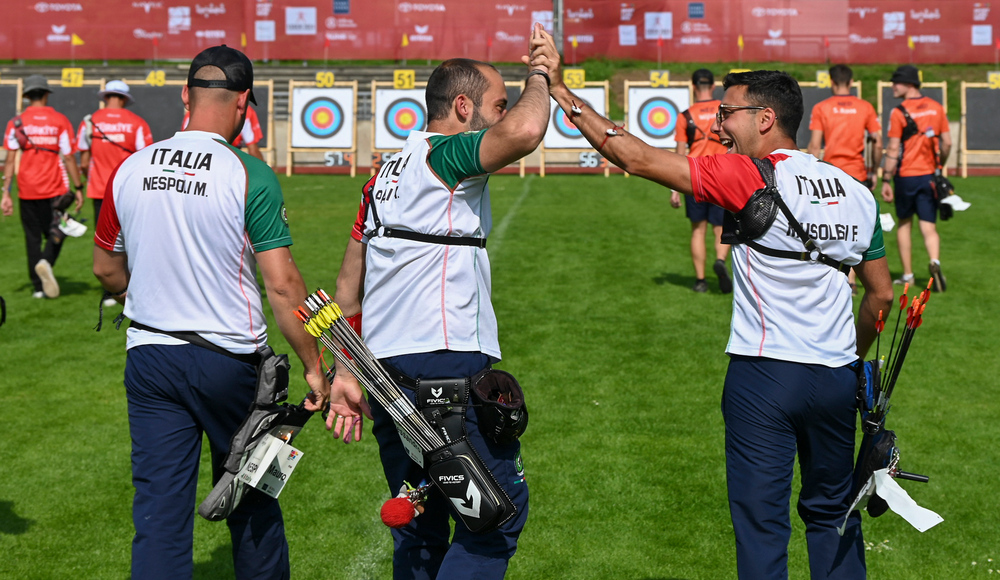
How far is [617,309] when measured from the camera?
8742 millimetres

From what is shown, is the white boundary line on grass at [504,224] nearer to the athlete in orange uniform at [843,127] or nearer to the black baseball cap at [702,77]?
the black baseball cap at [702,77]

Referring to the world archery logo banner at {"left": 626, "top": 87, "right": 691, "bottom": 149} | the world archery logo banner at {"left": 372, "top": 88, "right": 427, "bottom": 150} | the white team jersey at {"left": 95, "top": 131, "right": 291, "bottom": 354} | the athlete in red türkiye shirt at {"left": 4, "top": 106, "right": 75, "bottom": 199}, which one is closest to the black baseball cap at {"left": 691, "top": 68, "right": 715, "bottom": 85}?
the athlete in red türkiye shirt at {"left": 4, "top": 106, "right": 75, "bottom": 199}

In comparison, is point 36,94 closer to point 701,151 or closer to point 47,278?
point 47,278

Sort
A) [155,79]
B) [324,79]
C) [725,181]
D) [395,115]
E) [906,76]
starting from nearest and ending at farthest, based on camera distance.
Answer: [725,181]
[906,76]
[395,115]
[155,79]
[324,79]

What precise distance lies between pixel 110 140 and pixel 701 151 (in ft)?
19.1

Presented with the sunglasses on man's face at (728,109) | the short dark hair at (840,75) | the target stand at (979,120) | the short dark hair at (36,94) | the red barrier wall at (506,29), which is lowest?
the sunglasses on man's face at (728,109)

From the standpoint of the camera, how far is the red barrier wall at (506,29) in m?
26.0

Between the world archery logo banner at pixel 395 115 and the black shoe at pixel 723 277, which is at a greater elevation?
the world archery logo banner at pixel 395 115

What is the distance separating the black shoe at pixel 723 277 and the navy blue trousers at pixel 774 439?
243 inches

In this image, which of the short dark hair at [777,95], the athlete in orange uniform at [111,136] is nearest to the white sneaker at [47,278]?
the athlete in orange uniform at [111,136]

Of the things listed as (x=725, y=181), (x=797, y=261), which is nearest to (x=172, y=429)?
(x=725, y=181)

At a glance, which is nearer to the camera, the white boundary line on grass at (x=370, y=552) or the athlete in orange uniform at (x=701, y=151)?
the white boundary line on grass at (x=370, y=552)

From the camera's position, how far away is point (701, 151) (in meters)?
9.66

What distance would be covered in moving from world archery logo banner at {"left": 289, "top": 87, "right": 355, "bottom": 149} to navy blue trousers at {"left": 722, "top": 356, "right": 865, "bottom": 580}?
19912 mm
